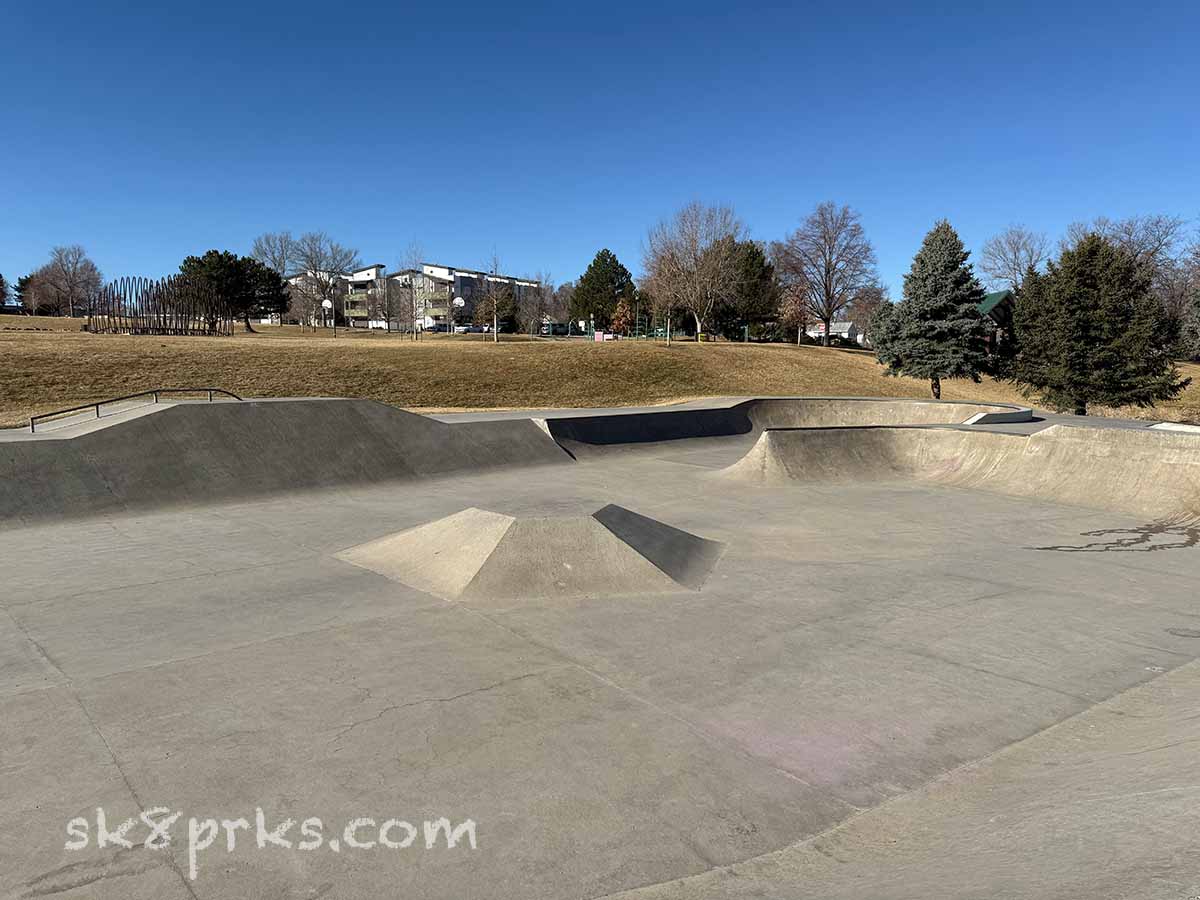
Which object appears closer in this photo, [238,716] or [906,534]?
[238,716]

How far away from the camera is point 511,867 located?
3404 millimetres

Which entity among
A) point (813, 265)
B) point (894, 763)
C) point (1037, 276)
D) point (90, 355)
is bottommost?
point (894, 763)

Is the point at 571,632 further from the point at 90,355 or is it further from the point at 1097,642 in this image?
the point at 90,355

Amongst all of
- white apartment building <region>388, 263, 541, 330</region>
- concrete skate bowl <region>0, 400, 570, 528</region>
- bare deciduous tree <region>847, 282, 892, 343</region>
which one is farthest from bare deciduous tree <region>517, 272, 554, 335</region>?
concrete skate bowl <region>0, 400, 570, 528</region>

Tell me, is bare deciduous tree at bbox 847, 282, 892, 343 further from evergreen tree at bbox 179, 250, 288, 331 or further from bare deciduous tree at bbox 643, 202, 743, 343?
evergreen tree at bbox 179, 250, 288, 331

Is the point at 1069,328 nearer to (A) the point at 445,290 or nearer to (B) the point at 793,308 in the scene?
(B) the point at 793,308

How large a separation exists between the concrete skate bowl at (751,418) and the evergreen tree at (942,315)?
41.7 ft

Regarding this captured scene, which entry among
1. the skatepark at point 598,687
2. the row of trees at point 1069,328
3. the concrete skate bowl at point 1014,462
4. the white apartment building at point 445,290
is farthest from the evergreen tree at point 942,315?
the white apartment building at point 445,290

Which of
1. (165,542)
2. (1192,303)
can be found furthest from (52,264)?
(1192,303)

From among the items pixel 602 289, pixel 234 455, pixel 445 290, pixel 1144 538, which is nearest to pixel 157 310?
pixel 234 455

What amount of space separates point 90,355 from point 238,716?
26.6 metres

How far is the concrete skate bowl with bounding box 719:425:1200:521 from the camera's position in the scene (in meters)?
12.5

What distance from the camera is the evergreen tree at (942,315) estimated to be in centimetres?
3503

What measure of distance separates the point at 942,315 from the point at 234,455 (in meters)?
33.8
